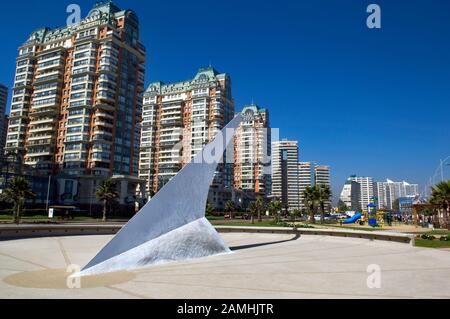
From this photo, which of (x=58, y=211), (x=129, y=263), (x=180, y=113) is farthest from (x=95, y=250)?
(x=180, y=113)

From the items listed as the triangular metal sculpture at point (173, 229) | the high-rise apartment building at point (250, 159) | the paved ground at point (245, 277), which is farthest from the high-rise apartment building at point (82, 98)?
the triangular metal sculpture at point (173, 229)

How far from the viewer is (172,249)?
15.2 meters

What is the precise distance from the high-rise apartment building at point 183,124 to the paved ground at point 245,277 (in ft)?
316

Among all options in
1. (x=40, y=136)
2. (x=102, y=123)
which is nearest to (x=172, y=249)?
(x=102, y=123)

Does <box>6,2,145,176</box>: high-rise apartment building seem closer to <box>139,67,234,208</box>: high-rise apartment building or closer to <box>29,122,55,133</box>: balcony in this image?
<box>29,122,55,133</box>: balcony

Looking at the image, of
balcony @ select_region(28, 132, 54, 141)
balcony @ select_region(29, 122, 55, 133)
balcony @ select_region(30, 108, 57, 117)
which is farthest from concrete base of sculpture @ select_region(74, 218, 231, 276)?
balcony @ select_region(30, 108, 57, 117)

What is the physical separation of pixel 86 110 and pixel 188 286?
76743 mm

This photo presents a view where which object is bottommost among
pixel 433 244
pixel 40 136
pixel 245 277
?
pixel 245 277

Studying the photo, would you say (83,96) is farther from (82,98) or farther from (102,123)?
(102,123)

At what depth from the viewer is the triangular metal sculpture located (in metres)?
13.3

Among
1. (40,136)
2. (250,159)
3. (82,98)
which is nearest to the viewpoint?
(82,98)

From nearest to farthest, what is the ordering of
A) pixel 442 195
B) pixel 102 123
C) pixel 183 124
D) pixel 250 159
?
pixel 442 195 < pixel 102 123 < pixel 183 124 < pixel 250 159

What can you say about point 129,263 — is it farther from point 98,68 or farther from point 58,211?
point 98,68

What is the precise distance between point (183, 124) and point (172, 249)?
109 metres
